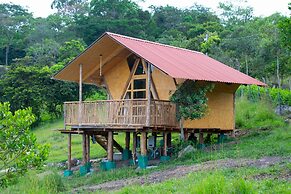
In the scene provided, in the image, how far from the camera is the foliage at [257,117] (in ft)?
83.8

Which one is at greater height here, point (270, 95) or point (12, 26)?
point (12, 26)

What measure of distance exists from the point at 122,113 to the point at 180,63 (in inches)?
120

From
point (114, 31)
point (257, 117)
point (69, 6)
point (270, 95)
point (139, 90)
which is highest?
point (69, 6)

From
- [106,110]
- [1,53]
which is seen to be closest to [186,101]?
[106,110]

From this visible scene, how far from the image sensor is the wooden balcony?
19.7m

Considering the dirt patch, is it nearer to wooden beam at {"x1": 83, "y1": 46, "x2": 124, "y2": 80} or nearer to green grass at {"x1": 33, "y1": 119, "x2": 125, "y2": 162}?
wooden beam at {"x1": 83, "y1": 46, "x2": 124, "y2": 80}

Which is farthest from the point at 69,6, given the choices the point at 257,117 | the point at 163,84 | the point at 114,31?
the point at 163,84

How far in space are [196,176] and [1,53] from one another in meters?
44.4

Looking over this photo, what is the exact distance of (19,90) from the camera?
37.4 m

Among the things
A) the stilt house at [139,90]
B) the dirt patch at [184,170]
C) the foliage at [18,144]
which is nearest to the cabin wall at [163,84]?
the stilt house at [139,90]

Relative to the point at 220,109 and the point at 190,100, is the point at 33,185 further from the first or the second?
the point at 220,109

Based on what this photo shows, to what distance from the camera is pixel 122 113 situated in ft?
68.2

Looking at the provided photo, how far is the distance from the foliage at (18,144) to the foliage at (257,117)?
1531cm

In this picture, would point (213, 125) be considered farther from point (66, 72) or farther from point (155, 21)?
point (155, 21)
